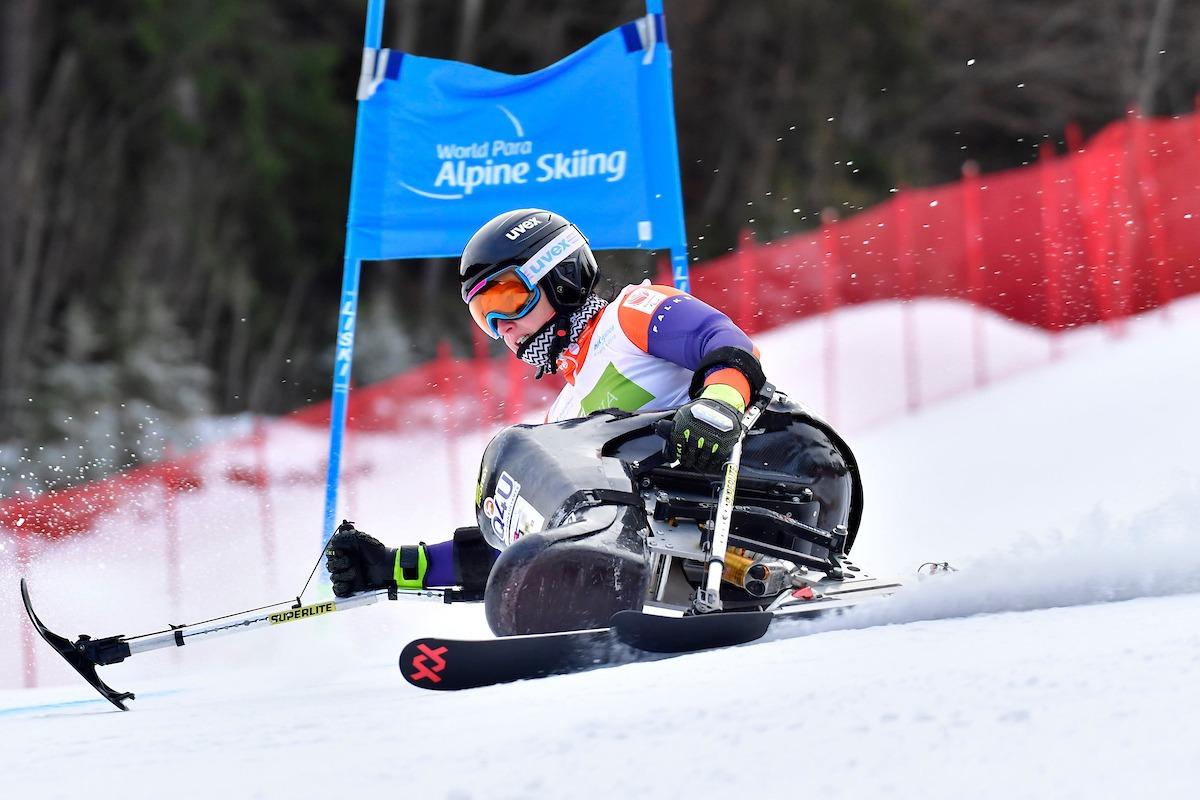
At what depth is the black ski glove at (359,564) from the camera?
5000mm

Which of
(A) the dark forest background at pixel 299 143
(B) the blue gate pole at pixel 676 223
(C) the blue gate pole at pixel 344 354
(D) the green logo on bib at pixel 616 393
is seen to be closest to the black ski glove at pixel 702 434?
(D) the green logo on bib at pixel 616 393

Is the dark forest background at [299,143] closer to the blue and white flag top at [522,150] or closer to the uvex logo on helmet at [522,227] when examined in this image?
the blue and white flag top at [522,150]

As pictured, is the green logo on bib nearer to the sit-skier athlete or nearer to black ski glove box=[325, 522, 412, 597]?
the sit-skier athlete

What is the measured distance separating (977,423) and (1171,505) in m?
4.96

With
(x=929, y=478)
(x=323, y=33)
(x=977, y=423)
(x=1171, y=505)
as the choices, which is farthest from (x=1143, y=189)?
(x=323, y=33)

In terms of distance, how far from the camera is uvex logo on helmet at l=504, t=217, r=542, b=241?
4695 mm

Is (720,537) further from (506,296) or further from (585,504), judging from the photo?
(506,296)

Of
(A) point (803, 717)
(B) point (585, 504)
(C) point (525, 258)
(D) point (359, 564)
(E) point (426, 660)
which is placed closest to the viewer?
(A) point (803, 717)

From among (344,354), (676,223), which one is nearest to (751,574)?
(676,223)

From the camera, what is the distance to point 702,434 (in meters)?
4.01

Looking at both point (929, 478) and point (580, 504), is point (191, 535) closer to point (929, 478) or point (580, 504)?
point (929, 478)

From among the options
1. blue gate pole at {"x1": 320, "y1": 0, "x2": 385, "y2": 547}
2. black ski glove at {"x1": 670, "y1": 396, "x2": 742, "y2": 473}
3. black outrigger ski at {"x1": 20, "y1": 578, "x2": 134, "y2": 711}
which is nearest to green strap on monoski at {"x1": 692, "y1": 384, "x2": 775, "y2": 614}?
black ski glove at {"x1": 670, "y1": 396, "x2": 742, "y2": 473}

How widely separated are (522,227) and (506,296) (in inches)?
8.5

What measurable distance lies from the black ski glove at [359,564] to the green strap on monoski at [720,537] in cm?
127
